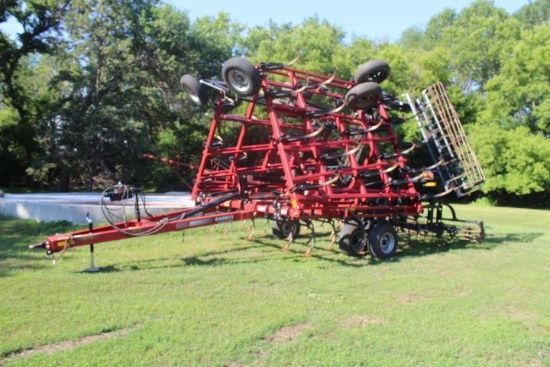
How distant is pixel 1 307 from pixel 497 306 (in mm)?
5561

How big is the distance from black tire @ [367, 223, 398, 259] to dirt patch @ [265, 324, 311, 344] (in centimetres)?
414

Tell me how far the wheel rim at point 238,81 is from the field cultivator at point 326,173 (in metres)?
0.02

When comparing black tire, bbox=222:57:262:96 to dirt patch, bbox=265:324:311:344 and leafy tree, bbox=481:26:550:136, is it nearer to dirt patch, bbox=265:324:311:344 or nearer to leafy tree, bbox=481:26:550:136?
dirt patch, bbox=265:324:311:344

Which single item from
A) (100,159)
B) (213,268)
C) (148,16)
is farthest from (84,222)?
(148,16)

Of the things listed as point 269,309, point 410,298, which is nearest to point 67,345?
point 269,309

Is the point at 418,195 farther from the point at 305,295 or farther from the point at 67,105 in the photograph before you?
the point at 67,105

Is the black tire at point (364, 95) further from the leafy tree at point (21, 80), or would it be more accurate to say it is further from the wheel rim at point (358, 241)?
the leafy tree at point (21, 80)

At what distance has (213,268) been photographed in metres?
8.05

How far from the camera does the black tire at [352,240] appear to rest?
9141 millimetres

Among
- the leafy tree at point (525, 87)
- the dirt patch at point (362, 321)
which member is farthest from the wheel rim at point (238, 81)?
the leafy tree at point (525, 87)

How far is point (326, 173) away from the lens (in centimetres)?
896

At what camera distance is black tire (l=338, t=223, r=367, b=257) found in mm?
9141

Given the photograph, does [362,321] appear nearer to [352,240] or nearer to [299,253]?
[352,240]

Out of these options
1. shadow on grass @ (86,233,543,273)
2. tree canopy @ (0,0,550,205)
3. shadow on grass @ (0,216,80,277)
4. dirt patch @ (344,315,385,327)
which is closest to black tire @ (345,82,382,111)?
shadow on grass @ (86,233,543,273)
